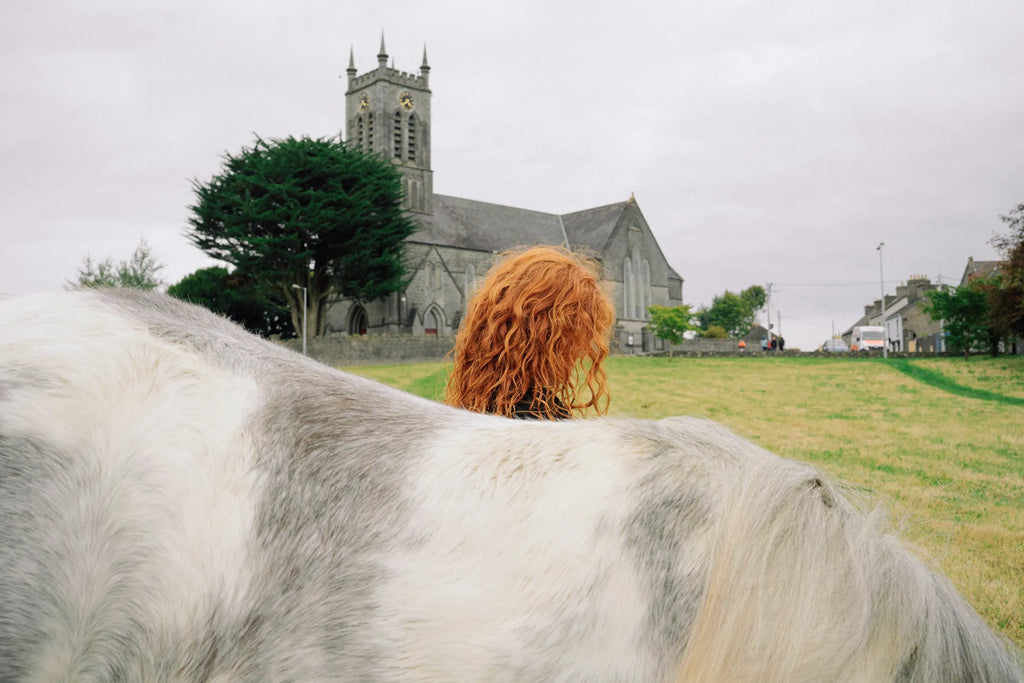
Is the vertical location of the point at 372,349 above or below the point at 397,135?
below

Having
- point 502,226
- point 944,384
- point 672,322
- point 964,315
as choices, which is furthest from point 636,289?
point 944,384

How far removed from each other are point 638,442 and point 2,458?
1.28 metres

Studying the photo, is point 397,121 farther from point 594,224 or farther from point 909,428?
point 909,428

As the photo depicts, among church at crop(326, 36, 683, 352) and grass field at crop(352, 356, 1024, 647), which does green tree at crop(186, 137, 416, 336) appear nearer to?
church at crop(326, 36, 683, 352)

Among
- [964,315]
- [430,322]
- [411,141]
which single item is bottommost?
[964,315]

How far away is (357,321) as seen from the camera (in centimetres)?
5647

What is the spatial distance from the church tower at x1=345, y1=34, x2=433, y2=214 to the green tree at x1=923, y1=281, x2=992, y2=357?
38.1 m

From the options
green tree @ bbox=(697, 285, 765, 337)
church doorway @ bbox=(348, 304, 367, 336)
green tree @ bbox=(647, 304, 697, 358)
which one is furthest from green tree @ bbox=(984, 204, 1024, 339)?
green tree @ bbox=(697, 285, 765, 337)

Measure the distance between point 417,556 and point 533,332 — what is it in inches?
71.9

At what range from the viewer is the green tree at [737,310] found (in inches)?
3733

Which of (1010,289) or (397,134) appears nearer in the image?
(1010,289)

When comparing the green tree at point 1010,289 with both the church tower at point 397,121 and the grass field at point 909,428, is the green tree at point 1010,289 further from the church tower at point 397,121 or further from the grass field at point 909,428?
the church tower at point 397,121

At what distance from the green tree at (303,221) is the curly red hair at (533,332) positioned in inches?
1576

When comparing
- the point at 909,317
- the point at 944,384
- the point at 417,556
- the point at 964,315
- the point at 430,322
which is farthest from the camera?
the point at 909,317
